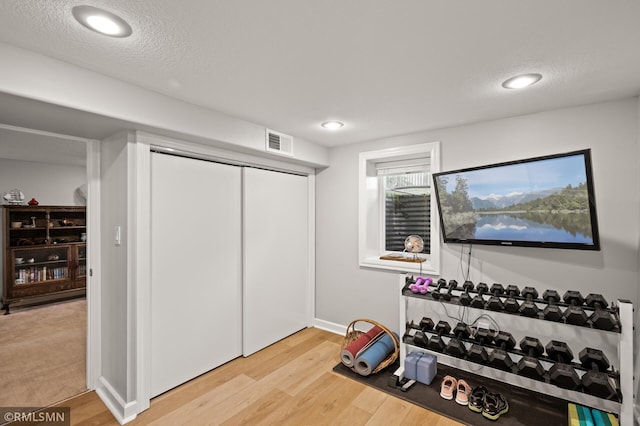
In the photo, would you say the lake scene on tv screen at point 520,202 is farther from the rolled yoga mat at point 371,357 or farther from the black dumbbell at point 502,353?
the rolled yoga mat at point 371,357

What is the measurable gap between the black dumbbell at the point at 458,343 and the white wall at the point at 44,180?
6.37 m

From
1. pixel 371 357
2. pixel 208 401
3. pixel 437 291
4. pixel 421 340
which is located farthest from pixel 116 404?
pixel 437 291

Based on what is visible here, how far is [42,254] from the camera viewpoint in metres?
5.08

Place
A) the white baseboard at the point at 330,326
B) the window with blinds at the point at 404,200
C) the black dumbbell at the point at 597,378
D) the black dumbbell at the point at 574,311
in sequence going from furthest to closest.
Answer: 1. the white baseboard at the point at 330,326
2. the window with blinds at the point at 404,200
3. the black dumbbell at the point at 574,311
4. the black dumbbell at the point at 597,378

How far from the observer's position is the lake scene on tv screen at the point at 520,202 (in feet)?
7.00

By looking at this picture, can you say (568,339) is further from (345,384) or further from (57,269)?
(57,269)

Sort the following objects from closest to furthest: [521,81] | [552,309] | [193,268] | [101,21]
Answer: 1. [101,21]
2. [521,81]
3. [552,309]
4. [193,268]

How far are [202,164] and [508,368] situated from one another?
112 inches

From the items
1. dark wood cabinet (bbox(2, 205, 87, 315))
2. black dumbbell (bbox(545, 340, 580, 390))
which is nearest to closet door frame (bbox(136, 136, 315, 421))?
black dumbbell (bbox(545, 340, 580, 390))

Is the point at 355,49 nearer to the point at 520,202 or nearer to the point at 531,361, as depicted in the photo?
the point at 520,202

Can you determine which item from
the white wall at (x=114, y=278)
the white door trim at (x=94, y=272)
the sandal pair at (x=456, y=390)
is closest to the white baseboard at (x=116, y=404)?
the white wall at (x=114, y=278)

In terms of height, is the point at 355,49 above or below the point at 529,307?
above

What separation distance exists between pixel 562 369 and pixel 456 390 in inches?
30.9

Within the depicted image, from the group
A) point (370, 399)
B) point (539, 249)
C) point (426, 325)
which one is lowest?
point (370, 399)
